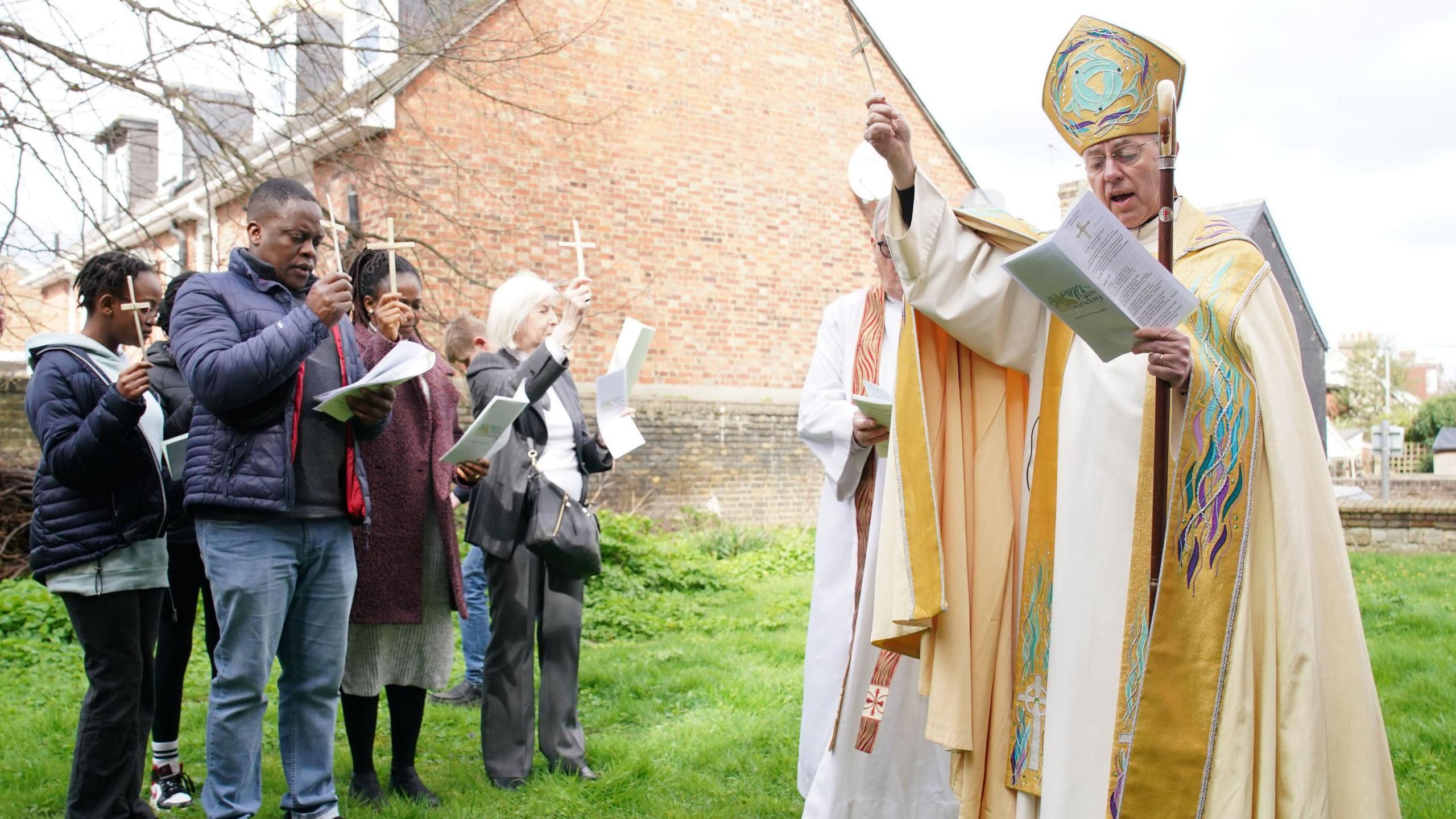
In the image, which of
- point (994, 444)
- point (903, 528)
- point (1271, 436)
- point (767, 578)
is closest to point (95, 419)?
point (903, 528)

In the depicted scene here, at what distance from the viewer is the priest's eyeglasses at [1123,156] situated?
10.8ft

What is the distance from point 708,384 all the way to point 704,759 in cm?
1075

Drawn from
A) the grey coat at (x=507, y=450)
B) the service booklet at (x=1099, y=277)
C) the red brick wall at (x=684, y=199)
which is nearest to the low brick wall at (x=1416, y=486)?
the red brick wall at (x=684, y=199)

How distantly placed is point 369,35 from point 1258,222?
1757cm

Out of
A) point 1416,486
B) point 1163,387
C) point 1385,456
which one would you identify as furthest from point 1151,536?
point 1416,486

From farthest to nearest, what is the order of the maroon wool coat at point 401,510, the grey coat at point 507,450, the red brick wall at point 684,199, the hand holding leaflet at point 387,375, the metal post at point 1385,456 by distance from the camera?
the metal post at point 1385,456 < the red brick wall at point 684,199 < the grey coat at point 507,450 < the maroon wool coat at point 401,510 < the hand holding leaflet at point 387,375

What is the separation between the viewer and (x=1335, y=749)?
9.27 feet

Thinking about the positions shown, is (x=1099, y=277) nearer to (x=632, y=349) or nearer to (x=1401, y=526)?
(x=632, y=349)

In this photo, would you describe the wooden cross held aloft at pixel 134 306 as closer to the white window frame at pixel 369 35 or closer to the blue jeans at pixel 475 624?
the blue jeans at pixel 475 624

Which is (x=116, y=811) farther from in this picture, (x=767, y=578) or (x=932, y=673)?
(x=767, y=578)

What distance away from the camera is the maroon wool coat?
4.61m

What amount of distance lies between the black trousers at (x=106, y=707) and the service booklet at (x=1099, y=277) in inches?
126

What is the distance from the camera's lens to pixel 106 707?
4.00m

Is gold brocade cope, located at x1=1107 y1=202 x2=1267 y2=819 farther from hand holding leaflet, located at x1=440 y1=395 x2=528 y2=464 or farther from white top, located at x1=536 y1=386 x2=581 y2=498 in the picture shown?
white top, located at x1=536 y1=386 x2=581 y2=498
